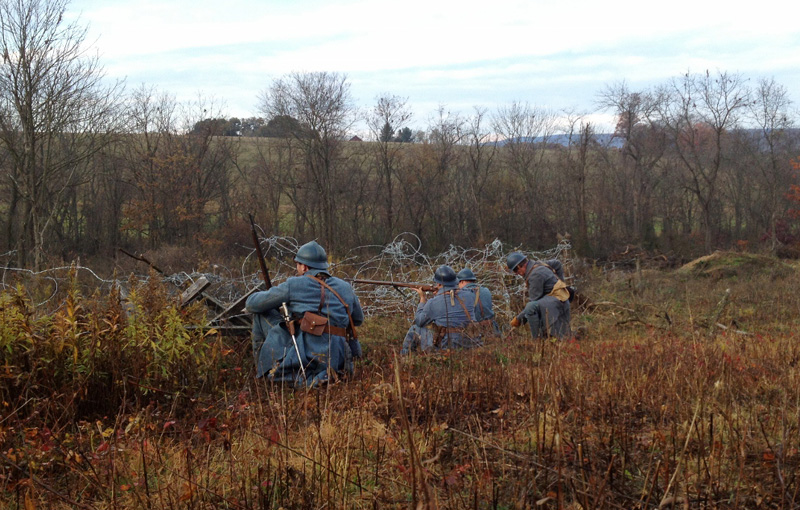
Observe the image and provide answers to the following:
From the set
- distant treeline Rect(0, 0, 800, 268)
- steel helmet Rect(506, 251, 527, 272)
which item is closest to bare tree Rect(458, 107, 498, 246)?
distant treeline Rect(0, 0, 800, 268)

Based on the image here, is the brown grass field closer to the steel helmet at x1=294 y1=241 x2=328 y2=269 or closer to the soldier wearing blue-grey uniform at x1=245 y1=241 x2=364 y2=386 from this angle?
the soldier wearing blue-grey uniform at x1=245 y1=241 x2=364 y2=386

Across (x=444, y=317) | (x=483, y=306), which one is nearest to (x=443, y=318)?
(x=444, y=317)

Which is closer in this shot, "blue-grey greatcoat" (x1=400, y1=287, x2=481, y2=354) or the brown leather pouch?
the brown leather pouch

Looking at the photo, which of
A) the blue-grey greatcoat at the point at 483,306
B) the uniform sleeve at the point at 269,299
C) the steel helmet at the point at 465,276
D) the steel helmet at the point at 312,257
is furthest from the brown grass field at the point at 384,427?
the steel helmet at the point at 465,276

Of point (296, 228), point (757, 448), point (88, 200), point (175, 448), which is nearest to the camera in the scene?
point (757, 448)

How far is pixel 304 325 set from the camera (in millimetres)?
5668

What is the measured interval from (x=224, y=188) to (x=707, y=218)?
76.6 ft

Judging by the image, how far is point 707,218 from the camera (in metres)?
31.6

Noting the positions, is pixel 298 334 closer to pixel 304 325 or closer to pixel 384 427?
pixel 304 325

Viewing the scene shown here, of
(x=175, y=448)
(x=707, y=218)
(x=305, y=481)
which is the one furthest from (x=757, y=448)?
(x=707, y=218)

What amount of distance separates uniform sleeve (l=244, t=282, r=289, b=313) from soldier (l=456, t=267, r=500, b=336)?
254 centimetres

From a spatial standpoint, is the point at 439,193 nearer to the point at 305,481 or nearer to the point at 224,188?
the point at 224,188

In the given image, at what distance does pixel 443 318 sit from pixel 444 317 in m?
0.06

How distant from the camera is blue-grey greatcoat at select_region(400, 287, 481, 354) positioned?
747cm
